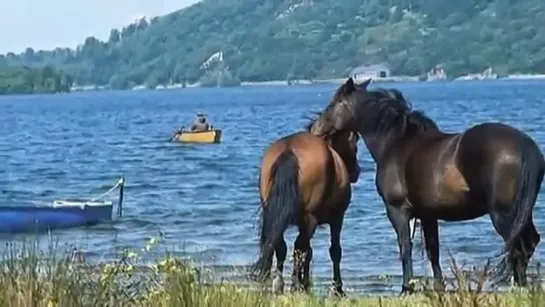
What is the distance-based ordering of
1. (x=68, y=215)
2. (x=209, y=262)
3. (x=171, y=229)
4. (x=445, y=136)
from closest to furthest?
(x=445, y=136) → (x=209, y=262) → (x=68, y=215) → (x=171, y=229)

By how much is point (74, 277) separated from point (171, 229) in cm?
1912

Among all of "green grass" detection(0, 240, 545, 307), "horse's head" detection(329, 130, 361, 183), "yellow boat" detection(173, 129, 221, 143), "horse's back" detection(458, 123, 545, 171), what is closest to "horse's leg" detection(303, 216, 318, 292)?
"horse's head" detection(329, 130, 361, 183)

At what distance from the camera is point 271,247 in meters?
13.4

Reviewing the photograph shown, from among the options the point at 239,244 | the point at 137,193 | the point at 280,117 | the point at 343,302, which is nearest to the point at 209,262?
the point at 239,244

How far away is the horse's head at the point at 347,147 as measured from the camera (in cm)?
1420

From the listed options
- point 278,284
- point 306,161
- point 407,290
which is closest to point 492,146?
point 407,290

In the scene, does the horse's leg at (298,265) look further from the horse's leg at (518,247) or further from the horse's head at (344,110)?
the horse's leg at (518,247)

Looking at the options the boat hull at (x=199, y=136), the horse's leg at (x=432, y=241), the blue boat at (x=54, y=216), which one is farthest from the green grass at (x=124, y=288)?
the boat hull at (x=199, y=136)

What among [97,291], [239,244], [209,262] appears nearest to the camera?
[97,291]

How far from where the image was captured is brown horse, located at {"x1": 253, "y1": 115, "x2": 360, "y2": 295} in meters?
13.2

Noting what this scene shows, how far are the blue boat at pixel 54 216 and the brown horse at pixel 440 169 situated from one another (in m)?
11.3

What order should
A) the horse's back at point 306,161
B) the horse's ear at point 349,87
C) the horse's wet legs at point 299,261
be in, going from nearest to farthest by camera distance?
the horse's wet legs at point 299,261
the horse's back at point 306,161
the horse's ear at point 349,87

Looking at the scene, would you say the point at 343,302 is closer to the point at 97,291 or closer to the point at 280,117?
the point at 97,291

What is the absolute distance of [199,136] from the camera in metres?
61.0
